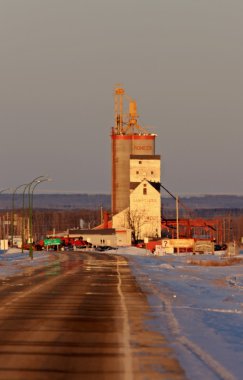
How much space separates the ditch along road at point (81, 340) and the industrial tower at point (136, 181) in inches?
5473

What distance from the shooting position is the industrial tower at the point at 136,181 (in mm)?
171500

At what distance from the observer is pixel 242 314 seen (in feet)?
80.2

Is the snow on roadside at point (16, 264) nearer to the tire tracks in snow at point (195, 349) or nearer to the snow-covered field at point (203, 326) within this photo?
the snow-covered field at point (203, 326)

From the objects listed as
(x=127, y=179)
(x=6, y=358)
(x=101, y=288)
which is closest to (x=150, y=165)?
(x=127, y=179)

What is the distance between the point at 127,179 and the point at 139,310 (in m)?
155

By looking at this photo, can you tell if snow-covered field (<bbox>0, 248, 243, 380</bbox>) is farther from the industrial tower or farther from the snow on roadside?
the industrial tower

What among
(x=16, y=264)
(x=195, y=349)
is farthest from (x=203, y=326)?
(x=16, y=264)

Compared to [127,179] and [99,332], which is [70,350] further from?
[127,179]

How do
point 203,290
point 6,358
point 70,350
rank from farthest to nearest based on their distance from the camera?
point 203,290 → point 70,350 → point 6,358

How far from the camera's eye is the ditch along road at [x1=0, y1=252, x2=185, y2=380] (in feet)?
44.2

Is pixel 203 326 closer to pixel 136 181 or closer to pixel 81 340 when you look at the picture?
pixel 81 340

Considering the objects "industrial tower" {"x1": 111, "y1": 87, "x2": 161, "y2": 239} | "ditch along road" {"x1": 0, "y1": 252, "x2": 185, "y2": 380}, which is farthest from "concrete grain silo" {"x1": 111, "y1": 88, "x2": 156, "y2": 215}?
"ditch along road" {"x1": 0, "y1": 252, "x2": 185, "y2": 380}

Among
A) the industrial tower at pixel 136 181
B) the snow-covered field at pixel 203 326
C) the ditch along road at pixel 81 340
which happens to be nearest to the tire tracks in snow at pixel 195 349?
the snow-covered field at pixel 203 326

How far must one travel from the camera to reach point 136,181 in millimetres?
178500
